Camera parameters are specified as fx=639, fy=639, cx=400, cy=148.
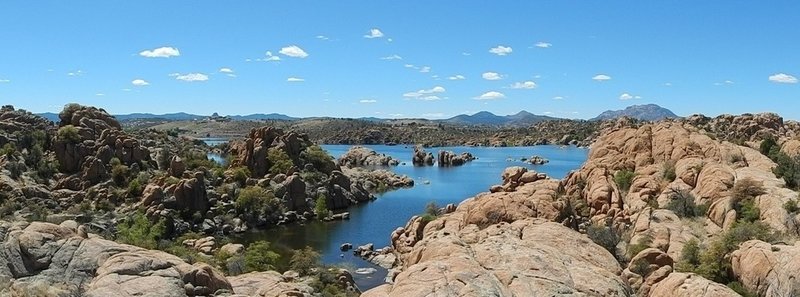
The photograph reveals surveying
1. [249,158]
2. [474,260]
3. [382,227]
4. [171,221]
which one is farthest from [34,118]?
[474,260]

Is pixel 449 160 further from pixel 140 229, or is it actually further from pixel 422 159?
pixel 140 229

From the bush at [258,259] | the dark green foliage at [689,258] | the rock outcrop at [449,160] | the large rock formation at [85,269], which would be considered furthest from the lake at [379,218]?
the large rock formation at [85,269]

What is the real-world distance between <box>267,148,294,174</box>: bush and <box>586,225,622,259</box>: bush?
5708 centimetres

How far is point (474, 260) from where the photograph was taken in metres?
26.3

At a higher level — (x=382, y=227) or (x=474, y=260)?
(x=474, y=260)

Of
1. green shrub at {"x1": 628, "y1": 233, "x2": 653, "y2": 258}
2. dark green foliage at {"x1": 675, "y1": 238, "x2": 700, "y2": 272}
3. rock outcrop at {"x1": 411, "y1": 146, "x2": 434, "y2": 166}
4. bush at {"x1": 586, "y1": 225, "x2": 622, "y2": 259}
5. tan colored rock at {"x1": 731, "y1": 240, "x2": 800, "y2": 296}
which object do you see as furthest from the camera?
rock outcrop at {"x1": 411, "y1": 146, "x2": 434, "y2": 166}

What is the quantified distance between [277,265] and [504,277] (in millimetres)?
38897

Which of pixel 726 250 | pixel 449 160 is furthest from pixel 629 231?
pixel 449 160

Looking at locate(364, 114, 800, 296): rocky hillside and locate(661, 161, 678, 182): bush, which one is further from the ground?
locate(661, 161, 678, 182): bush

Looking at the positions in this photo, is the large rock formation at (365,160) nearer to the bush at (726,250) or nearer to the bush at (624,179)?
the bush at (624,179)

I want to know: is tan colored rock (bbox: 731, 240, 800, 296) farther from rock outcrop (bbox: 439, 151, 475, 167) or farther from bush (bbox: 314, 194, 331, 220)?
rock outcrop (bbox: 439, 151, 475, 167)

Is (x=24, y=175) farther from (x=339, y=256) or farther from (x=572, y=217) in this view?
(x=572, y=217)

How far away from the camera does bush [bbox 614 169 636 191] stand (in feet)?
181

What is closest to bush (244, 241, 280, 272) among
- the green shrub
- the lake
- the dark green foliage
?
the lake
